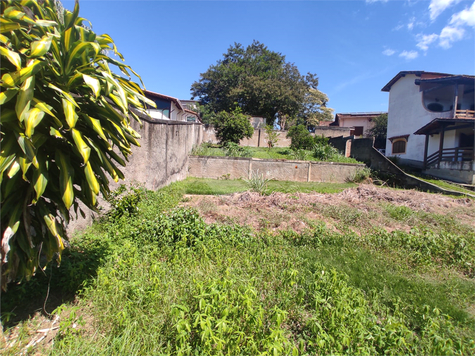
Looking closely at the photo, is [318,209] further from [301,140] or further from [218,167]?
[301,140]

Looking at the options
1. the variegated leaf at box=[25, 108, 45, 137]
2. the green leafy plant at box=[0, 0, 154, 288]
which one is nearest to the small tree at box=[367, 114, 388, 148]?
the green leafy plant at box=[0, 0, 154, 288]

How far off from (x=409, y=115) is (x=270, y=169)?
1451cm

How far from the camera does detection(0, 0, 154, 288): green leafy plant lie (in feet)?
5.17

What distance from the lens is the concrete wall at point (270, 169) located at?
38.1ft

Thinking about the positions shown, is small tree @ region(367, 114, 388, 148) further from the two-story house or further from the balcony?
the two-story house

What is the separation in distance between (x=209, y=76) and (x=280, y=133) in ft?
51.8

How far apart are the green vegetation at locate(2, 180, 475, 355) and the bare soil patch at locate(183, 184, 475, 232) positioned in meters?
0.58

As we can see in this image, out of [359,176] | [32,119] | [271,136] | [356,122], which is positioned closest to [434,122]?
[359,176]

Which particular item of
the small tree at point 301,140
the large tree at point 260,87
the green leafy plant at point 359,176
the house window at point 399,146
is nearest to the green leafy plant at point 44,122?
the green leafy plant at point 359,176

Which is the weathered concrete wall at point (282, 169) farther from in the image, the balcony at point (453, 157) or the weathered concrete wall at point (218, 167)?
the balcony at point (453, 157)

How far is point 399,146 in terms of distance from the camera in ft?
67.0

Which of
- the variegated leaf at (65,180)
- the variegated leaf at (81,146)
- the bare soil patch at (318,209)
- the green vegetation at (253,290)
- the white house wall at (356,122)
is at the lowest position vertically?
the green vegetation at (253,290)

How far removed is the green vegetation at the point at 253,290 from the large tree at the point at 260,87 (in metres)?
26.0

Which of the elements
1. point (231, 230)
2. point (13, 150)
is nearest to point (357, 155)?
point (231, 230)
